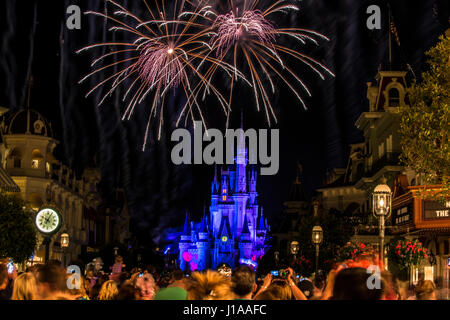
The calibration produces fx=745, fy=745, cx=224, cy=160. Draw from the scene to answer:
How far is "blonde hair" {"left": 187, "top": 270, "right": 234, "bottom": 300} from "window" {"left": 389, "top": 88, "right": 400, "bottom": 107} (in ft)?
161

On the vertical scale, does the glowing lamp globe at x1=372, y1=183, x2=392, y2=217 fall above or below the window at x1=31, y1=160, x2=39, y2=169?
below

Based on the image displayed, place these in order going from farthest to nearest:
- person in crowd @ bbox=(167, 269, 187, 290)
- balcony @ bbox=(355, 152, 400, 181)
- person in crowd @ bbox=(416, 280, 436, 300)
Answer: balcony @ bbox=(355, 152, 400, 181), person in crowd @ bbox=(167, 269, 187, 290), person in crowd @ bbox=(416, 280, 436, 300)

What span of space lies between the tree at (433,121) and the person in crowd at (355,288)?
1806 cm

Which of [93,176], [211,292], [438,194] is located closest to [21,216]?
[438,194]

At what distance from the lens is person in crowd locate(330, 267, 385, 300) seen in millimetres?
6809

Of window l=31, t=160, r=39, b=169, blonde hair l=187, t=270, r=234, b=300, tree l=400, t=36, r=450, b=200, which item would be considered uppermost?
window l=31, t=160, r=39, b=169

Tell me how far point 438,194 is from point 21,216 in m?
24.1

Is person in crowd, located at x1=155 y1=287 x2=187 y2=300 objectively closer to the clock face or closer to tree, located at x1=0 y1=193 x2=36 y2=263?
the clock face

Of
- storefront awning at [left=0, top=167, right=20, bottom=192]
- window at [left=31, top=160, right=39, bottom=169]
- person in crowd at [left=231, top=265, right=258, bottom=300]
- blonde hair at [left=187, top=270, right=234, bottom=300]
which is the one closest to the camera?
person in crowd at [left=231, top=265, right=258, bottom=300]

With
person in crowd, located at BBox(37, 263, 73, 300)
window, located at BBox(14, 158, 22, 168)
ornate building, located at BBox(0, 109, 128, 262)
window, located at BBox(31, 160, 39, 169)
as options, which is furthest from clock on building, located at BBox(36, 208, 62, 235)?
person in crowd, located at BBox(37, 263, 73, 300)

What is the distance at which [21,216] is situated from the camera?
4131 cm
